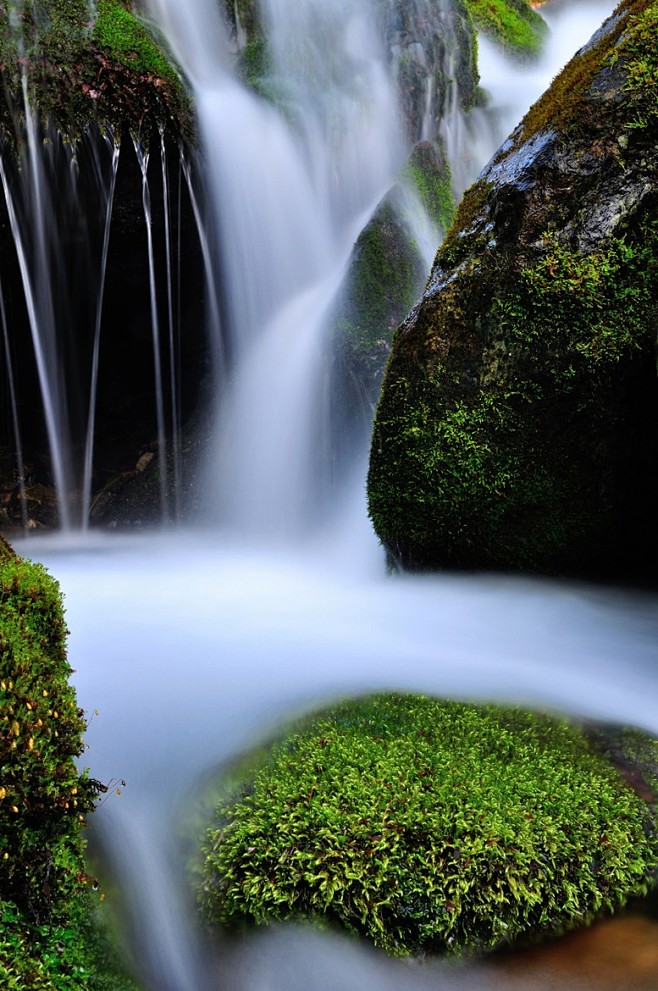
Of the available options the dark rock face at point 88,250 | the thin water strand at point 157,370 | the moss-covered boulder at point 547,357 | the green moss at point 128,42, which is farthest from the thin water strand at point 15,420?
the moss-covered boulder at point 547,357

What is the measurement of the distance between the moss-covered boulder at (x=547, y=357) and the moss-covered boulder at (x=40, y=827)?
10.2 feet

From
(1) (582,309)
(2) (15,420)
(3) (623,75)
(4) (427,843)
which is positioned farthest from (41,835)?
(2) (15,420)

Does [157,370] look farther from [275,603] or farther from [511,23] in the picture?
[511,23]

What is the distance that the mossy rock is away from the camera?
650 cm

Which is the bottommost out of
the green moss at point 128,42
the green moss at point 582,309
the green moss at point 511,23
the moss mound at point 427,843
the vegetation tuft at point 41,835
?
the moss mound at point 427,843

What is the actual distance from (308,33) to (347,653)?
8.88 metres

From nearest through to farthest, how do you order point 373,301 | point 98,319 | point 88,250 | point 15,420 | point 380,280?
point 88,250, point 373,301, point 380,280, point 98,319, point 15,420

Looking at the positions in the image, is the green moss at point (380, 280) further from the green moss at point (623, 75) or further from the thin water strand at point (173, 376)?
the green moss at point (623, 75)

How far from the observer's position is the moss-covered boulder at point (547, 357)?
173 inches

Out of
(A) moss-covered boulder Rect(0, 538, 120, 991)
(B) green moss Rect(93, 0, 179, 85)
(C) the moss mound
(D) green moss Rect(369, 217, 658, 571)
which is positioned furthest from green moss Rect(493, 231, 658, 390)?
(B) green moss Rect(93, 0, 179, 85)

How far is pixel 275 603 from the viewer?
195 inches

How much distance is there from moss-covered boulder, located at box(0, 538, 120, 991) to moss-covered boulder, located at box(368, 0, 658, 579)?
312 centimetres

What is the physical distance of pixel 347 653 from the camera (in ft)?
12.5

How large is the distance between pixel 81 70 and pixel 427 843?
694 cm
